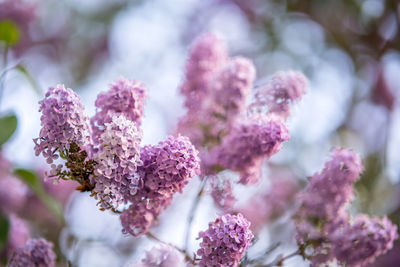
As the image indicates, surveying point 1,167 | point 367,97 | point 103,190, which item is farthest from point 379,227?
point 367,97

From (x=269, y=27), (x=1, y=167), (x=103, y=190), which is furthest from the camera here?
(x=269, y=27)

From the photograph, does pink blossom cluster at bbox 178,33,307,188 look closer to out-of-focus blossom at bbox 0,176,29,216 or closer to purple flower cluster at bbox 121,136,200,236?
purple flower cluster at bbox 121,136,200,236

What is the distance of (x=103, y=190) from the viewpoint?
91 centimetres

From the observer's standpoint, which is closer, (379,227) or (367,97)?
(379,227)

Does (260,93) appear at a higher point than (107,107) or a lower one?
higher

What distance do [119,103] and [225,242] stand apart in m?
0.39

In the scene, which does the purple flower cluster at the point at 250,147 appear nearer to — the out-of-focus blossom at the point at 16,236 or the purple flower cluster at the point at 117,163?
the purple flower cluster at the point at 117,163


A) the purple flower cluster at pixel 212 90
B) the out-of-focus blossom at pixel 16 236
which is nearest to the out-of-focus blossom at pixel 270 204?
the purple flower cluster at pixel 212 90

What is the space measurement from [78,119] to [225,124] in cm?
56

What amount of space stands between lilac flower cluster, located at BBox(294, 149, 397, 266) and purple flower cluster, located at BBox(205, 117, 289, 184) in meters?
0.16

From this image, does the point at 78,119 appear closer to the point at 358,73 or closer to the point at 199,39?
the point at 199,39

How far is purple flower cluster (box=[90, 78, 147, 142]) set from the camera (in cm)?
107

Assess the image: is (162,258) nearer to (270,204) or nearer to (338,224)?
(338,224)

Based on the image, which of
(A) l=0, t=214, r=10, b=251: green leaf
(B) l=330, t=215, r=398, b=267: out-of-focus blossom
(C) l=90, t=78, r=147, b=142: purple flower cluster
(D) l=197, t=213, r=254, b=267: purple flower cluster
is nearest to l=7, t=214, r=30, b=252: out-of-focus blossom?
(A) l=0, t=214, r=10, b=251: green leaf
